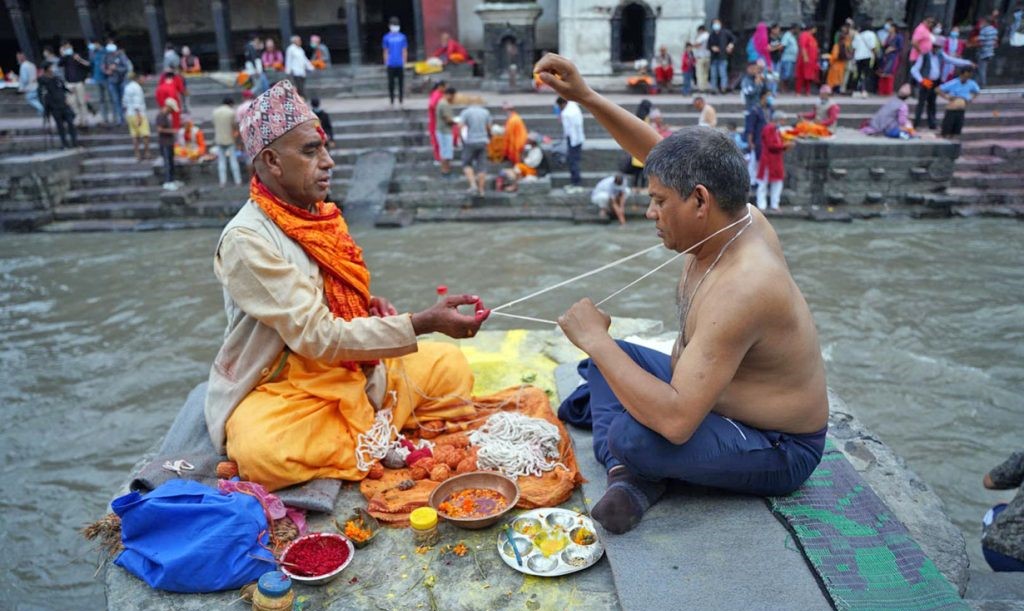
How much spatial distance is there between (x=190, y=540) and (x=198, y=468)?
62cm

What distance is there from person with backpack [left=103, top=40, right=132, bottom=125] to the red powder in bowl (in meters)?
16.0

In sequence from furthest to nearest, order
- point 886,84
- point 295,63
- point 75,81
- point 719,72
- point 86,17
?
point 86,17 < point 75,81 < point 719,72 < point 886,84 < point 295,63

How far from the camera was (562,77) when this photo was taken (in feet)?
11.1

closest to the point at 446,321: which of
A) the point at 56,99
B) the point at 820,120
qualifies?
the point at 820,120

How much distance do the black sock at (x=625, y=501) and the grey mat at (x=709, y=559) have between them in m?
0.04

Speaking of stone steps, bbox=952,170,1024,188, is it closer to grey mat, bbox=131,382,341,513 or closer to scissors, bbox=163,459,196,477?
grey mat, bbox=131,382,341,513

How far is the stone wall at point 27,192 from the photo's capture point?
1232 cm

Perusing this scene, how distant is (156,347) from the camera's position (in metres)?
7.18

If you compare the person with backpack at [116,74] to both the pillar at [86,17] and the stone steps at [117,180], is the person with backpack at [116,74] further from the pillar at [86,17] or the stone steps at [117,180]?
the pillar at [86,17]

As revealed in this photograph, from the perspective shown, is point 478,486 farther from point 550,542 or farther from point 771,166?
point 771,166

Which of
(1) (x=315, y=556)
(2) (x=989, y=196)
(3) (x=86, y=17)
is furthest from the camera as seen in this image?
(3) (x=86, y=17)

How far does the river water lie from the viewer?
15.3 feet

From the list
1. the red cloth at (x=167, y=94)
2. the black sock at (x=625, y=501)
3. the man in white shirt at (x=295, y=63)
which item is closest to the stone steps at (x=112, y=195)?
the red cloth at (x=167, y=94)

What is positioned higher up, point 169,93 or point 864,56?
point 864,56
